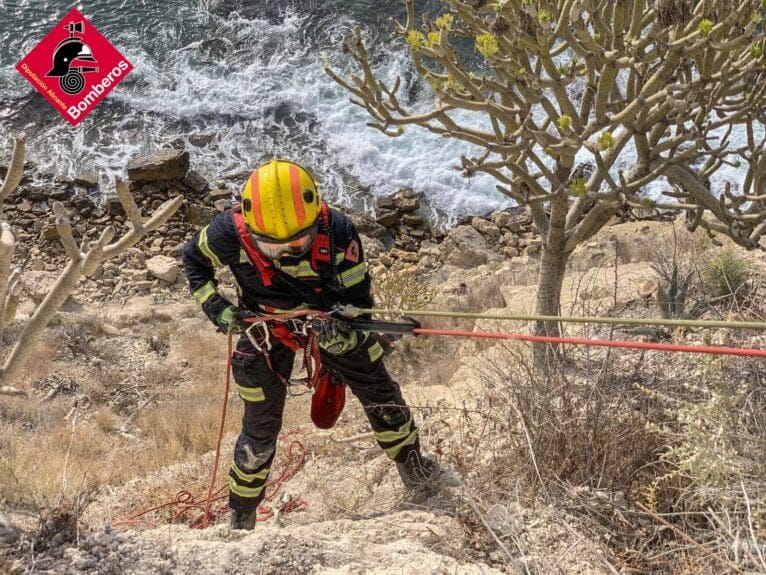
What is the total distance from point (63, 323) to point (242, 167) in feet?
17.4

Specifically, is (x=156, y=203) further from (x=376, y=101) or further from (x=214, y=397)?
(x=376, y=101)

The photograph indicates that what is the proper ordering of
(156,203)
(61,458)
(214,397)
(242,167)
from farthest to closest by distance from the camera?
1. (242,167)
2. (156,203)
3. (214,397)
4. (61,458)

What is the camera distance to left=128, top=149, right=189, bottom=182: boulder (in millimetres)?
11984

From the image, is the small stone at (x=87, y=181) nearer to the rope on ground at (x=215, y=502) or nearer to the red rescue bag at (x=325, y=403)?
the rope on ground at (x=215, y=502)

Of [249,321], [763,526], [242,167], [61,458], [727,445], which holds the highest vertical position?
[242,167]

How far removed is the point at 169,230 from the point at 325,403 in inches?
317

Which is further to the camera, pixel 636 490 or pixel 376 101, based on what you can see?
pixel 376 101

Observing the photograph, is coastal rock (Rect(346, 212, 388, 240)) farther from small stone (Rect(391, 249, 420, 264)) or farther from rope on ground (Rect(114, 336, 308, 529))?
rope on ground (Rect(114, 336, 308, 529))

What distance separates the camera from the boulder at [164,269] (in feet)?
33.0

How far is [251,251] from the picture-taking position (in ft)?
11.7

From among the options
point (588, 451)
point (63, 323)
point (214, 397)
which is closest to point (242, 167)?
point (63, 323)

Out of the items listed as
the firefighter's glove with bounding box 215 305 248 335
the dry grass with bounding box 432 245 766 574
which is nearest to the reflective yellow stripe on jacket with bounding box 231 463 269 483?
the firefighter's glove with bounding box 215 305 248 335

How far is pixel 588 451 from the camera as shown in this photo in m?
3.13

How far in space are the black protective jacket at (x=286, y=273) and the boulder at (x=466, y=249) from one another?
6.92 m
